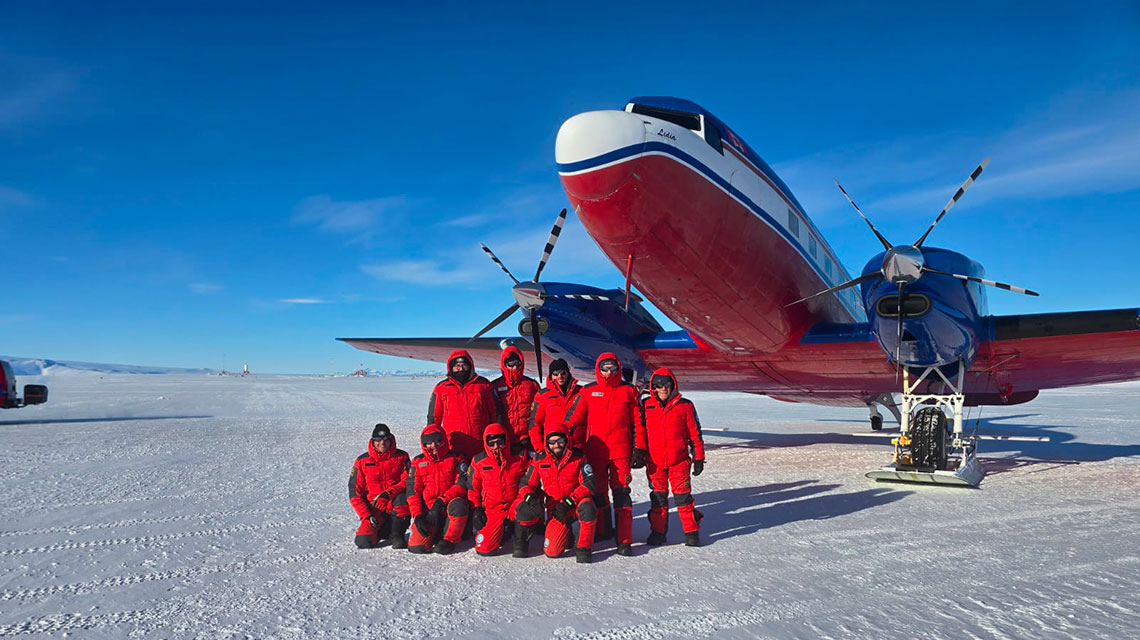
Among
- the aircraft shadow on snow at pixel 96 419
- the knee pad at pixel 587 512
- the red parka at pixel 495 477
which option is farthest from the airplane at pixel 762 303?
the aircraft shadow on snow at pixel 96 419

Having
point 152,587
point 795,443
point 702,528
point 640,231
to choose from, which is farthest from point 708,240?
point 795,443

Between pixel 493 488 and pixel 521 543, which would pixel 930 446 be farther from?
pixel 493 488

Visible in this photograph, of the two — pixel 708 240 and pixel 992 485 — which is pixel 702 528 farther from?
pixel 992 485

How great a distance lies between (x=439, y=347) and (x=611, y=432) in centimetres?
1284

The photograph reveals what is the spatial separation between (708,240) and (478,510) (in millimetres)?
5321

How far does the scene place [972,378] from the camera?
13.2 meters

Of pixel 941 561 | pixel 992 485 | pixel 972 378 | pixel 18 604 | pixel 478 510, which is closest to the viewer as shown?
pixel 18 604

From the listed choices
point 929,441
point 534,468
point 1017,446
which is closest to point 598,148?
point 534,468

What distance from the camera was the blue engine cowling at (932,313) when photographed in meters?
9.74

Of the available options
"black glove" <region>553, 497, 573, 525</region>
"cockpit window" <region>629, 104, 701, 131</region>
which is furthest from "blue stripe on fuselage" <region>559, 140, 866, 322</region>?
"black glove" <region>553, 497, 573, 525</region>

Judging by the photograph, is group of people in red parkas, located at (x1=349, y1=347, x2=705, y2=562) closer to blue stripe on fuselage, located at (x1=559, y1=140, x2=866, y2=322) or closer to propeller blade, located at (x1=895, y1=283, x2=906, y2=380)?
blue stripe on fuselage, located at (x1=559, y1=140, x2=866, y2=322)

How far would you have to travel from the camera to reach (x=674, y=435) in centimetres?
654

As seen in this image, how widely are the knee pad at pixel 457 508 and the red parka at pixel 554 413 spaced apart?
3.69 ft

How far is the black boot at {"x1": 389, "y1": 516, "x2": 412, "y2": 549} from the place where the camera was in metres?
6.21
